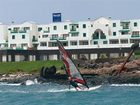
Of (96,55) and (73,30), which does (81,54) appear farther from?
(73,30)

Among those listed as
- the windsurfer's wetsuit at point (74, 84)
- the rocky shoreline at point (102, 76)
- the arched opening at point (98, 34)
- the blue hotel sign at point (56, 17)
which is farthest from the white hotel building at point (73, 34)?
the windsurfer's wetsuit at point (74, 84)

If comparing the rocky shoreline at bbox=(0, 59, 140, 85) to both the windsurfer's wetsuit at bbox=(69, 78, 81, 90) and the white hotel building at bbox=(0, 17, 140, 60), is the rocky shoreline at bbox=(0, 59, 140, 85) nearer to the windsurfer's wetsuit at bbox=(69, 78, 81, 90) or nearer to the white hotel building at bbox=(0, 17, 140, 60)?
the windsurfer's wetsuit at bbox=(69, 78, 81, 90)

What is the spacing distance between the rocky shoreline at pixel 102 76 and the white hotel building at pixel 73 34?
32.5 m

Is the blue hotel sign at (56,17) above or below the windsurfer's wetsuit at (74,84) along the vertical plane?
above

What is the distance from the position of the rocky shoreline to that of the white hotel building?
107 feet

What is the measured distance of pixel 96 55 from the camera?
147 meters

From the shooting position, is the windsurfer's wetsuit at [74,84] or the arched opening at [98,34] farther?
the arched opening at [98,34]

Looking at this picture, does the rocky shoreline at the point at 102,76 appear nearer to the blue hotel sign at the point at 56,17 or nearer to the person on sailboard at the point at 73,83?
the person on sailboard at the point at 73,83

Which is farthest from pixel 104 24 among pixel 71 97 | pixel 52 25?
Answer: pixel 71 97

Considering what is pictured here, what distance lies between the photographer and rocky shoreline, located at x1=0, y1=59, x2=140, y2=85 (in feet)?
321

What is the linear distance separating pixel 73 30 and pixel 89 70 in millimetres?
51440

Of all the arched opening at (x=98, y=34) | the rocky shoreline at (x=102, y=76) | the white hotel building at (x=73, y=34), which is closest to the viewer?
the rocky shoreline at (x=102, y=76)

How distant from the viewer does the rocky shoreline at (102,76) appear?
97.9m

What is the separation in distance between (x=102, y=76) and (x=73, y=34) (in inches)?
2449
